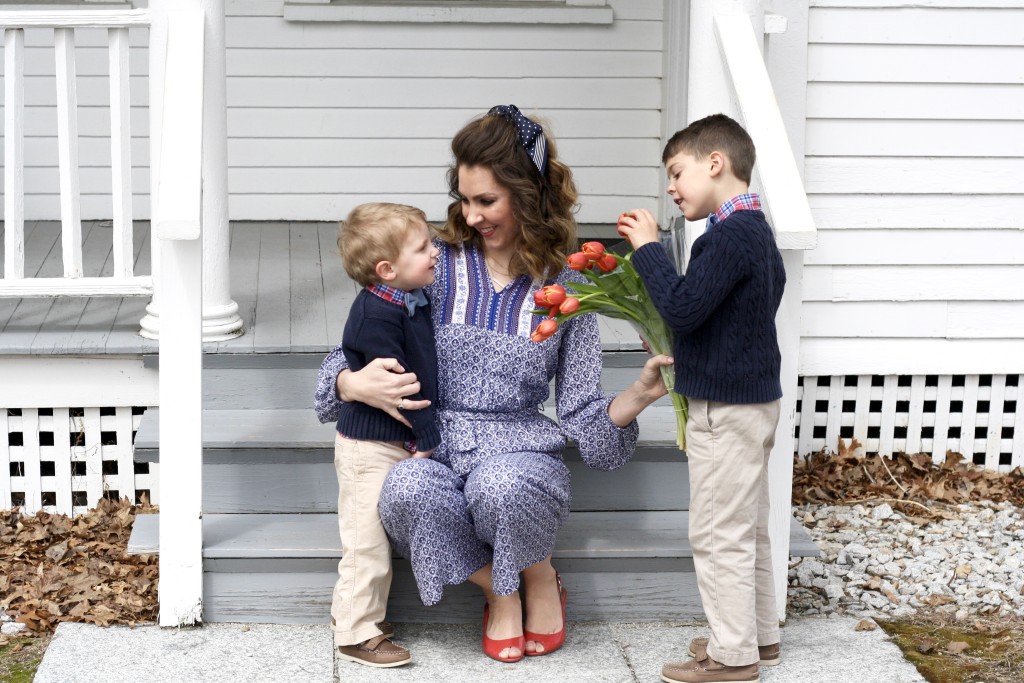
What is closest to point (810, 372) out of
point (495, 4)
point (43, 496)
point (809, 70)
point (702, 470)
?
point (809, 70)

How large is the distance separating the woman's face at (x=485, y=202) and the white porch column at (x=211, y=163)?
3.63ft

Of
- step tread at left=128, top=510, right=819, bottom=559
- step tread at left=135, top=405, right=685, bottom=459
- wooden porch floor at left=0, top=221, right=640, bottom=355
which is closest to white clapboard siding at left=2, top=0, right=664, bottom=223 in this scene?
wooden porch floor at left=0, top=221, right=640, bottom=355

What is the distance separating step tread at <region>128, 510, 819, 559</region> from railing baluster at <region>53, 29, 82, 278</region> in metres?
0.96

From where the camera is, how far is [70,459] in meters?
4.29

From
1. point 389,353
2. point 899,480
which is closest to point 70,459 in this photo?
point 389,353

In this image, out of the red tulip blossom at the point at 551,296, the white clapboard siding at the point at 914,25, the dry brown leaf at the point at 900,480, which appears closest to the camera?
the red tulip blossom at the point at 551,296

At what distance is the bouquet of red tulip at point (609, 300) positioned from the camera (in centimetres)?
304

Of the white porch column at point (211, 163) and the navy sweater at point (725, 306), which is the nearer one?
→ the navy sweater at point (725, 306)

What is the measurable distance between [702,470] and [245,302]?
2.09m

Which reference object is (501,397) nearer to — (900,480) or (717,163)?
(717,163)

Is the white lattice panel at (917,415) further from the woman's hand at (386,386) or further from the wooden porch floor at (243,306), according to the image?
the woman's hand at (386,386)

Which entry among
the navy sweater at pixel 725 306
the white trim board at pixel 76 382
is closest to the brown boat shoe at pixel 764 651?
the navy sweater at pixel 725 306

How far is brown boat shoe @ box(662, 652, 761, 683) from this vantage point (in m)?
3.16

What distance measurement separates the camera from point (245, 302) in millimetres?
4574
